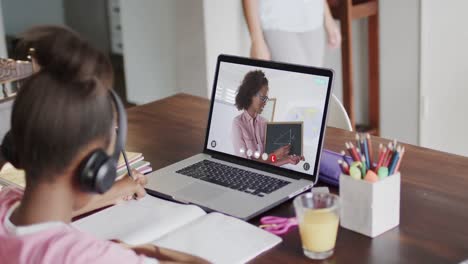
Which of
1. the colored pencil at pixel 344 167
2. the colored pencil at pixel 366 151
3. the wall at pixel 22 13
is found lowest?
the colored pencil at pixel 344 167

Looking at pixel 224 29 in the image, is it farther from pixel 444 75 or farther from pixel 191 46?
pixel 444 75

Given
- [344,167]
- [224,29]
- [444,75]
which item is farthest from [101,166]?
[444,75]

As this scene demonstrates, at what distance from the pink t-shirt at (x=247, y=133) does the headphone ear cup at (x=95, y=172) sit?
1.85 ft

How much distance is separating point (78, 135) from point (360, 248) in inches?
21.3

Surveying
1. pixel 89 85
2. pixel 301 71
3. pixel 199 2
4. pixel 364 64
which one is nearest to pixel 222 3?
pixel 199 2

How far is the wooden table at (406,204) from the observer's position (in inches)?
50.4

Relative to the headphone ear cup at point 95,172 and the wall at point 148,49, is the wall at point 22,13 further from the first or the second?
the headphone ear cup at point 95,172

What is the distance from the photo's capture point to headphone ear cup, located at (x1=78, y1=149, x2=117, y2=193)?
1.10 metres

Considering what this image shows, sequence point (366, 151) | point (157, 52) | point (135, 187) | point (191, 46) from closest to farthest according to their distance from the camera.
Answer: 1. point (366, 151)
2. point (135, 187)
3. point (191, 46)
4. point (157, 52)

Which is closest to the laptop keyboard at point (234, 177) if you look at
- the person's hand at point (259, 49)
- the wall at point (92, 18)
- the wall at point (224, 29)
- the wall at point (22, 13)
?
the person's hand at point (259, 49)

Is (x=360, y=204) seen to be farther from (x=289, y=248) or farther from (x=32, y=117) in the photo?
(x=32, y=117)

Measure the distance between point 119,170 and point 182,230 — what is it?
0.33 m

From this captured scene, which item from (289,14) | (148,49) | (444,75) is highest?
(289,14)

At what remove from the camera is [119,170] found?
1663mm
